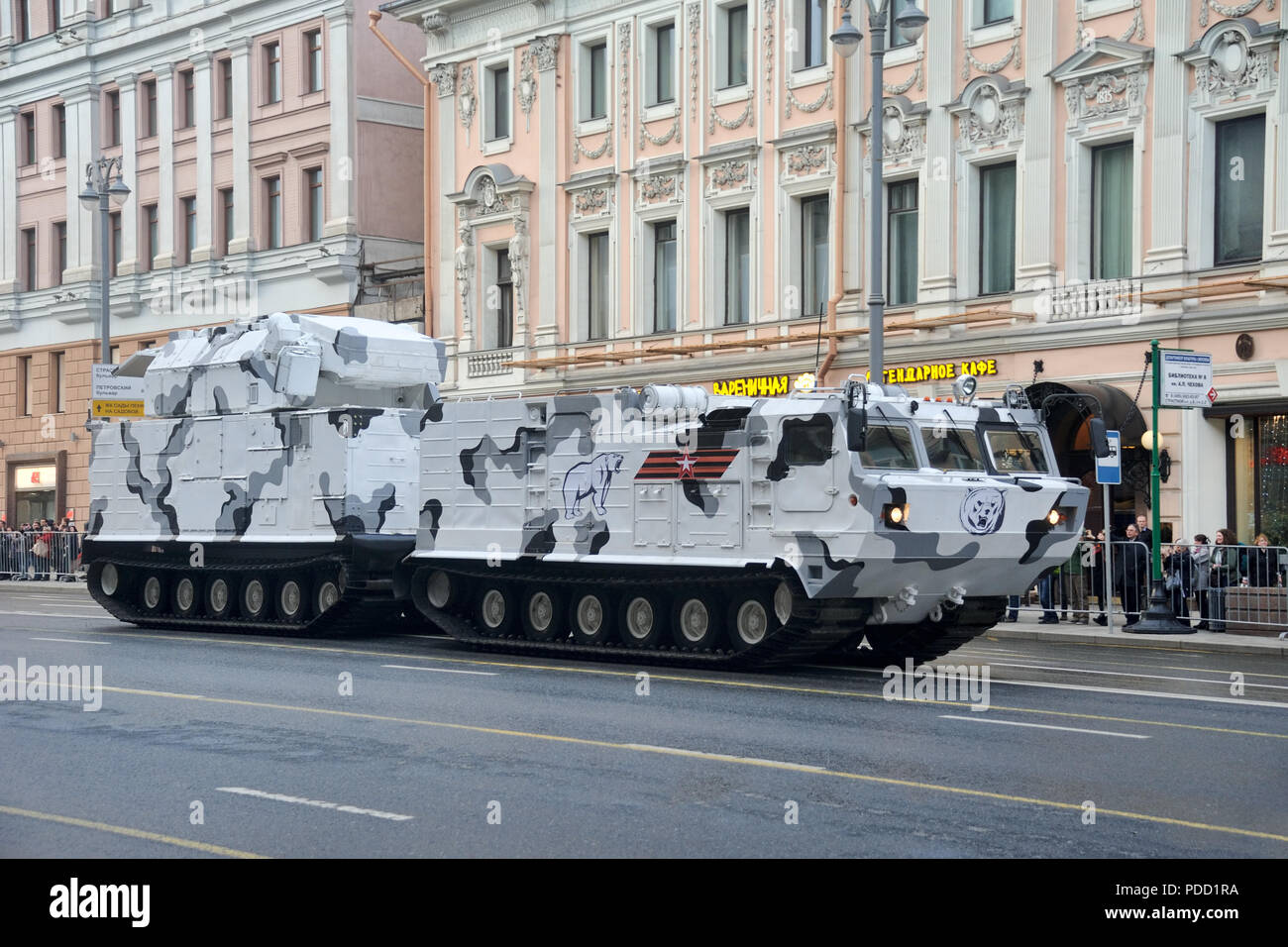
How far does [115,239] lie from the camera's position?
49062 millimetres

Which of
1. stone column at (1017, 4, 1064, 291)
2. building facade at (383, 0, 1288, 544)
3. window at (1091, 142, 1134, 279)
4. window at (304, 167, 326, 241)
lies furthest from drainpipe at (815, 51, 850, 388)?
window at (304, 167, 326, 241)

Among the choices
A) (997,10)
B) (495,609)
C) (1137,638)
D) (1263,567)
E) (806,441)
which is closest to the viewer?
(806,441)

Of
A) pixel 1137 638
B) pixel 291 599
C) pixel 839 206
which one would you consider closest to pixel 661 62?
pixel 839 206

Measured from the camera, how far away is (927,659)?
18.8m

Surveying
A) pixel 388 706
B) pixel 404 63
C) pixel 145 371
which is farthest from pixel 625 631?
pixel 404 63

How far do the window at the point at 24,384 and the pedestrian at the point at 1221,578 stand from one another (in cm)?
3787

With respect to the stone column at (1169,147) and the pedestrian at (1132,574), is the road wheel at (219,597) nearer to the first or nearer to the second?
the pedestrian at (1132,574)

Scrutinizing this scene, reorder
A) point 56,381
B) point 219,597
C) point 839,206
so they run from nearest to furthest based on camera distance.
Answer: point 219,597
point 839,206
point 56,381

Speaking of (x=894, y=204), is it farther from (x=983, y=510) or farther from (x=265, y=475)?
(x=983, y=510)

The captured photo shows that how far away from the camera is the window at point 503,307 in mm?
37594

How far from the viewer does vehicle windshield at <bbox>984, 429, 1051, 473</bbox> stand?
18219 millimetres

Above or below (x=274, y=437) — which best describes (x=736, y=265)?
above

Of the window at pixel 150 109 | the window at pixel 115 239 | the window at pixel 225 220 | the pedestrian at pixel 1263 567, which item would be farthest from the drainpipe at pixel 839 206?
the window at pixel 115 239

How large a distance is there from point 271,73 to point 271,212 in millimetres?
3363
